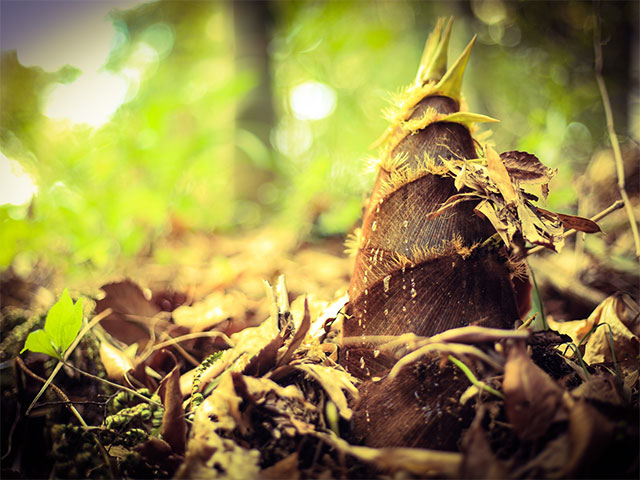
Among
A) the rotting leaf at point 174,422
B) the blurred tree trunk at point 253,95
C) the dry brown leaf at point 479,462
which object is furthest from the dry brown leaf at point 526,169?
the blurred tree trunk at point 253,95

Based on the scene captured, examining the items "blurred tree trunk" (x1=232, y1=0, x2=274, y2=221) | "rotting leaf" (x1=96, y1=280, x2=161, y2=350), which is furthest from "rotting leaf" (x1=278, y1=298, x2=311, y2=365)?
"blurred tree trunk" (x1=232, y1=0, x2=274, y2=221)

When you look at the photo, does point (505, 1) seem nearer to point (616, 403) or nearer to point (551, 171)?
point (551, 171)

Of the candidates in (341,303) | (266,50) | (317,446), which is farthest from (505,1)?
(317,446)

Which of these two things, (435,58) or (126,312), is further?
(126,312)

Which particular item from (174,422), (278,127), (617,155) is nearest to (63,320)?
(174,422)

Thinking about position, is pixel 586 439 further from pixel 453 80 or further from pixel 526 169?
pixel 453 80

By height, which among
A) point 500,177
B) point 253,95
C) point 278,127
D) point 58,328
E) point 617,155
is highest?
point 253,95

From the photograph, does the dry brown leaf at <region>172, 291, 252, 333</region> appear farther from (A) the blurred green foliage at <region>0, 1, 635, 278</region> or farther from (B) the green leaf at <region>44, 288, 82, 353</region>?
(A) the blurred green foliage at <region>0, 1, 635, 278</region>
